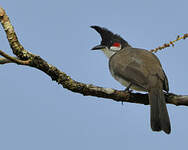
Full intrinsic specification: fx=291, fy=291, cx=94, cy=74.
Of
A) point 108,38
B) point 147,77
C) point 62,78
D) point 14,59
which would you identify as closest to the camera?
point 14,59

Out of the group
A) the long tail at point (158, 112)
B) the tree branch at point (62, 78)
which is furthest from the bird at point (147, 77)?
the tree branch at point (62, 78)

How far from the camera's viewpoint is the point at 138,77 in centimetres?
409

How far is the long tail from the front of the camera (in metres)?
3.56

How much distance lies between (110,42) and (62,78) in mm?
2520

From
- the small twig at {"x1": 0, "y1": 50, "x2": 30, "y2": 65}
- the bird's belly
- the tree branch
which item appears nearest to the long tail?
the tree branch

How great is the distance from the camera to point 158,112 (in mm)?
3713

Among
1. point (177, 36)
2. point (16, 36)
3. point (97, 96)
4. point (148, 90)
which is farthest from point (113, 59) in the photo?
point (16, 36)

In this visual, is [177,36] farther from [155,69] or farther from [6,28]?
[6,28]

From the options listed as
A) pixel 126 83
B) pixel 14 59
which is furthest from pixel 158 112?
pixel 14 59

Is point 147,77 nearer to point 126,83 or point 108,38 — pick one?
point 126,83

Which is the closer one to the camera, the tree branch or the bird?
the tree branch

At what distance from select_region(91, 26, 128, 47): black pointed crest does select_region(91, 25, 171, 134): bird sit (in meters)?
0.22

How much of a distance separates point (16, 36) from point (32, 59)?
297 mm

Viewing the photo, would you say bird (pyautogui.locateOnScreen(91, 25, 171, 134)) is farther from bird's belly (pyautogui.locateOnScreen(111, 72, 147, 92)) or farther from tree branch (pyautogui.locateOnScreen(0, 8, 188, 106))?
tree branch (pyautogui.locateOnScreen(0, 8, 188, 106))
